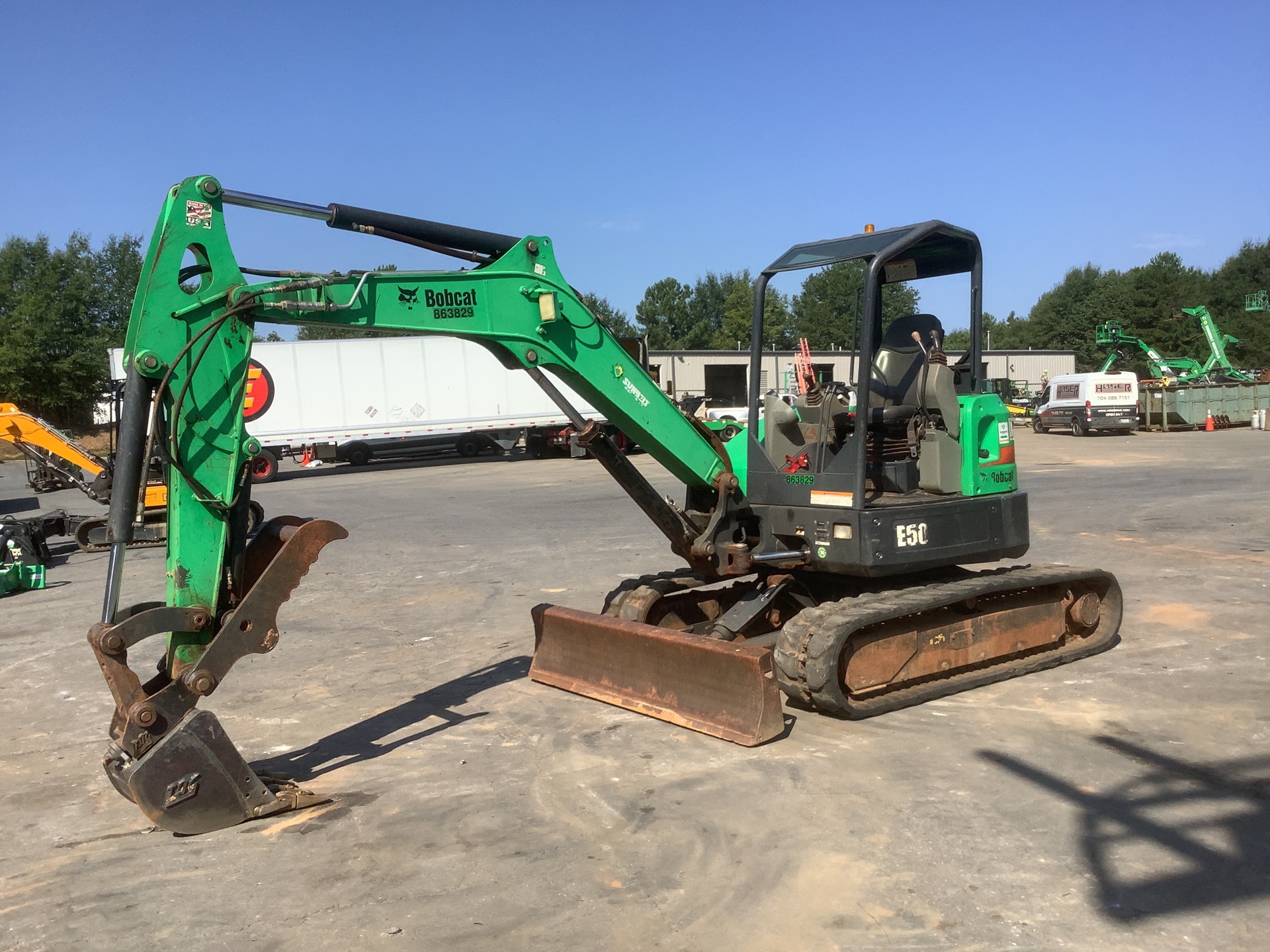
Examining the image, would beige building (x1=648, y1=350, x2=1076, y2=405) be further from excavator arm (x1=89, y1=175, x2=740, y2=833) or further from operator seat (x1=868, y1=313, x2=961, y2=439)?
excavator arm (x1=89, y1=175, x2=740, y2=833)

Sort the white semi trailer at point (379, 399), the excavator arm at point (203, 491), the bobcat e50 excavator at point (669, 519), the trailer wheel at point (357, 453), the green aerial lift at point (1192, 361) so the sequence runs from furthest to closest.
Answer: the green aerial lift at point (1192, 361) < the trailer wheel at point (357, 453) < the white semi trailer at point (379, 399) < the bobcat e50 excavator at point (669, 519) < the excavator arm at point (203, 491)

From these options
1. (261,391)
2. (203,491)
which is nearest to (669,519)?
(203,491)

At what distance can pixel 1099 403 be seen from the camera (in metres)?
35.8

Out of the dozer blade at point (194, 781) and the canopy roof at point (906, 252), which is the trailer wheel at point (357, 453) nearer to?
the canopy roof at point (906, 252)

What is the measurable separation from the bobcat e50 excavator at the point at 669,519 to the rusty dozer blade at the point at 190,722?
0.01 m

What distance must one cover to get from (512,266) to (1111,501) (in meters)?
14.1

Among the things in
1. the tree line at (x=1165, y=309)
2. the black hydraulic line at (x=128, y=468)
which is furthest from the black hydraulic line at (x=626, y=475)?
the tree line at (x=1165, y=309)

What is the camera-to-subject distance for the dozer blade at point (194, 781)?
5004mm

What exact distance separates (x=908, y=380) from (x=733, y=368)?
38.3 metres

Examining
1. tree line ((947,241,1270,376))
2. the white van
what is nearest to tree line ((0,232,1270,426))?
tree line ((947,241,1270,376))

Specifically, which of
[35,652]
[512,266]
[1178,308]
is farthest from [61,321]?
[1178,308]

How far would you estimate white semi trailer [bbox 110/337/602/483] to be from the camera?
29812 mm

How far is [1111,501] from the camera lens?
56.9ft

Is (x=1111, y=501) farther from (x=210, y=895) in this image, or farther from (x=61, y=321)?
(x=61, y=321)
